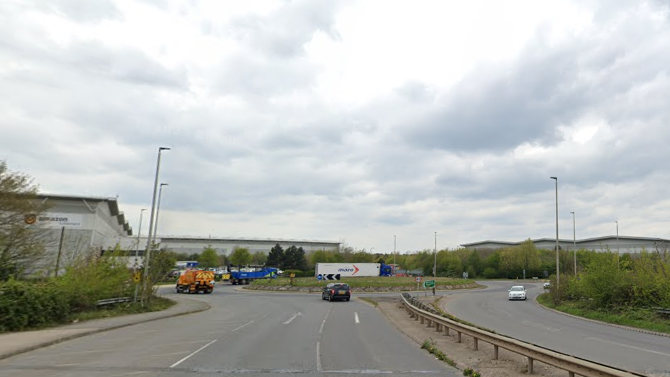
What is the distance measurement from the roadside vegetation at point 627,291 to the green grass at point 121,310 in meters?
27.3

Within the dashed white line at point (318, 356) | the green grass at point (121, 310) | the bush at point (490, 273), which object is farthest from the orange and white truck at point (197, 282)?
the bush at point (490, 273)

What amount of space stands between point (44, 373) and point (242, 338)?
6956mm

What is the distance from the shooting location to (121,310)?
2534cm

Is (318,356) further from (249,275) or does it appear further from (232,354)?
(249,275)

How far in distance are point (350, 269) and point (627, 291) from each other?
5507cm

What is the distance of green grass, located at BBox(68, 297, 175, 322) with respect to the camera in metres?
21.7

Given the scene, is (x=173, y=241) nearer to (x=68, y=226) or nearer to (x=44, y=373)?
(x=68, y=226)

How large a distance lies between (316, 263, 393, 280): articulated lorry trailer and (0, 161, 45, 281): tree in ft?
174

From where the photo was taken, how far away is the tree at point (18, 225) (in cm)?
2478

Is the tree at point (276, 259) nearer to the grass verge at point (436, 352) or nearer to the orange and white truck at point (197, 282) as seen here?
the orange and white truck at point (197, 282)

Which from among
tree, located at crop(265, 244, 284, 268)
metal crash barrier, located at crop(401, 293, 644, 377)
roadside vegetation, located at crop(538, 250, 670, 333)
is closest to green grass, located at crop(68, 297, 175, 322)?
metal crash barrier, located at crop(401, 293, 644, 377)

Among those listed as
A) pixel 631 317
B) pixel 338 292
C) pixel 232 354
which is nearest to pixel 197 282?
pixel 338 292

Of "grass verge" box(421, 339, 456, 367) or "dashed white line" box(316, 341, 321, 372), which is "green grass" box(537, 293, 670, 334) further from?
"dashed white line" box(316, 341, 321, 372)

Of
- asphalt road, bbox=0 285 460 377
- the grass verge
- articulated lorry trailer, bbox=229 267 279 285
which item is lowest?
articulated lorry trailer, bbox=229 267 279 285
